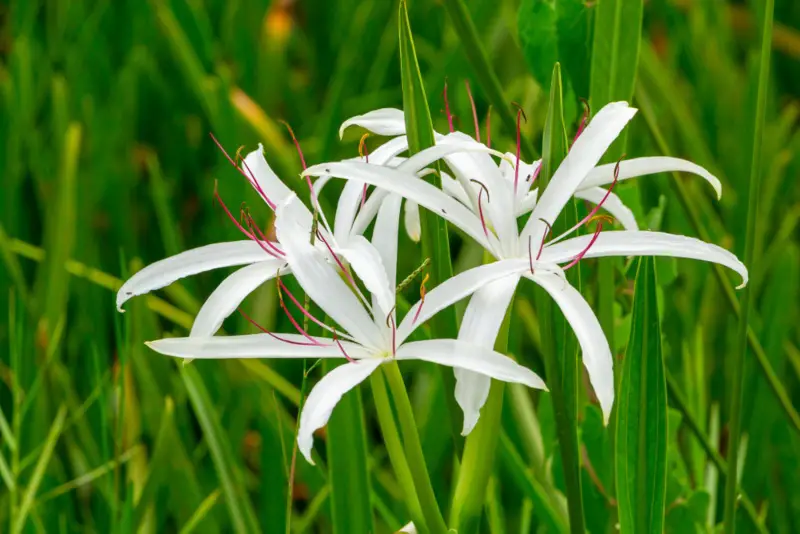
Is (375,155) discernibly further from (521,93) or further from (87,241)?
(521,93)

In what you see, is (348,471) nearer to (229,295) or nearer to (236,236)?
(229,295)

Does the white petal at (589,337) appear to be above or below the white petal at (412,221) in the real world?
below

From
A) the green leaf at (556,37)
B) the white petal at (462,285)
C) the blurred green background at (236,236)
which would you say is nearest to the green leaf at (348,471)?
the blurred green background at (236,236)

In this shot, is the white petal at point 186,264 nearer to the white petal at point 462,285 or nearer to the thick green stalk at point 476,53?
the white petal at point 462,285

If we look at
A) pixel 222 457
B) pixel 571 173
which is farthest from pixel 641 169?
pixel 222 457

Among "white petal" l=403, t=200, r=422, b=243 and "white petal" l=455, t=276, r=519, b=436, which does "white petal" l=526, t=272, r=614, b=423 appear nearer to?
"white petal" l=455, t=276, r=519, b=436

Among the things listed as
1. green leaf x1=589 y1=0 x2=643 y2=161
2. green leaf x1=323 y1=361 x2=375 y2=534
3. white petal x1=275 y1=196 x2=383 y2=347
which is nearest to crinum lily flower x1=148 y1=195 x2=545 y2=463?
white petal x1=275 y1=196 x2=383 y2=347
